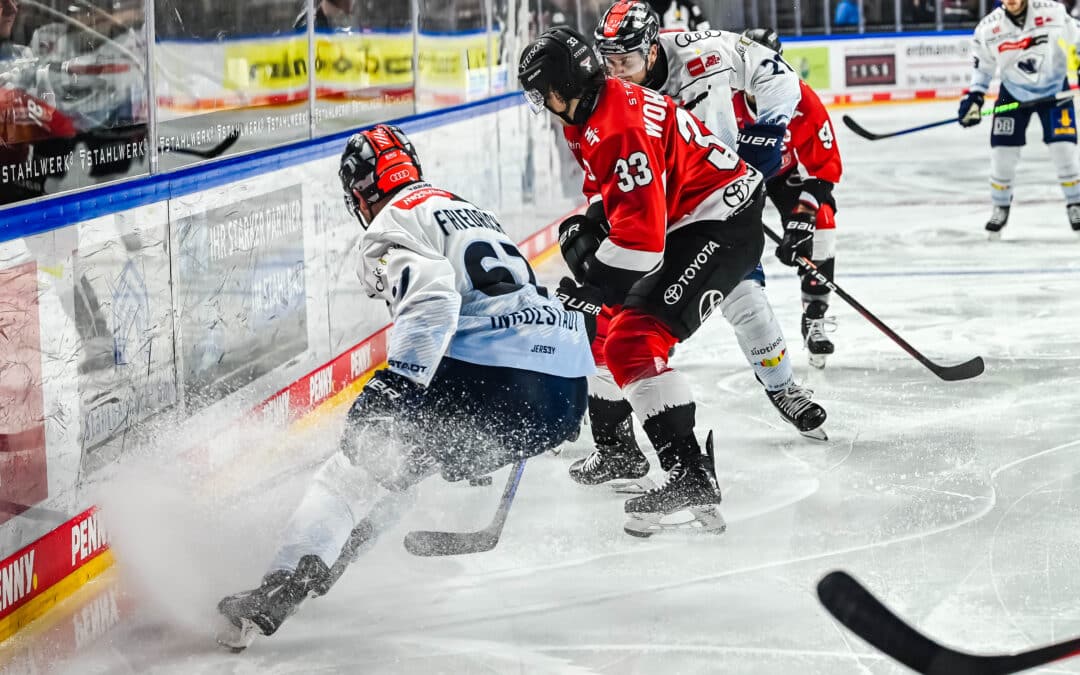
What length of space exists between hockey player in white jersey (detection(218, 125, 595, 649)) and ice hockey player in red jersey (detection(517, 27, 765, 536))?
0.21 m

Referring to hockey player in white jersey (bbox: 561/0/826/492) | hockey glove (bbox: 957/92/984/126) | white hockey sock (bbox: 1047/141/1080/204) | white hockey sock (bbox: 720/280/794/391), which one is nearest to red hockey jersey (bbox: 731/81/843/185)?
hockey player in white jersey (bbox: 561/0/826/492)

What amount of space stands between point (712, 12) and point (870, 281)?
7.62 metres

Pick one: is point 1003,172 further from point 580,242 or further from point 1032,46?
point 580,242

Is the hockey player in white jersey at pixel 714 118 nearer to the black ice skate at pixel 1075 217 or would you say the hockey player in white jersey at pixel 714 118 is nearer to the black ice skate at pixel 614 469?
the black ice skate at pixel 614 469

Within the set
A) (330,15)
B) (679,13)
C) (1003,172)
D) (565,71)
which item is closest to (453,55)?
(330,15)

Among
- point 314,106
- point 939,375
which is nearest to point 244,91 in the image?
point 314,106

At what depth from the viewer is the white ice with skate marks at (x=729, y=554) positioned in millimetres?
2391

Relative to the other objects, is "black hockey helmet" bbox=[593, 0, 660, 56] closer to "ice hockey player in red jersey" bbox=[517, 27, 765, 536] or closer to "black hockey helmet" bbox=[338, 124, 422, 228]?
"ice hockey player in red jersey" bbox=[517, 27, 765, 536]

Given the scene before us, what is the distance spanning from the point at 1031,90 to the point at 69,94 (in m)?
5.67

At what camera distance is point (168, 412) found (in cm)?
319

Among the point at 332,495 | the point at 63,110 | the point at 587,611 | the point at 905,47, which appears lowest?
the point at 587,611

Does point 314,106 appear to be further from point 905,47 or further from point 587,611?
point 905,47

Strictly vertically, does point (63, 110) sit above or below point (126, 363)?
above

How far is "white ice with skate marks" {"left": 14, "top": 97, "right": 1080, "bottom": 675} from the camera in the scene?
239 centimetres
